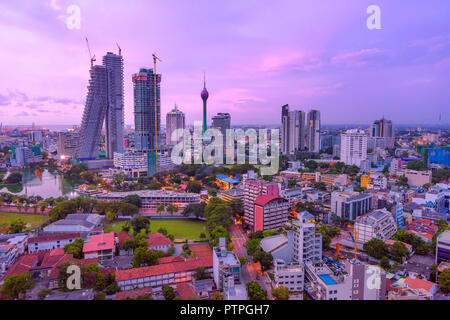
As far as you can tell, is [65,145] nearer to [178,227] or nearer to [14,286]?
[178,227]

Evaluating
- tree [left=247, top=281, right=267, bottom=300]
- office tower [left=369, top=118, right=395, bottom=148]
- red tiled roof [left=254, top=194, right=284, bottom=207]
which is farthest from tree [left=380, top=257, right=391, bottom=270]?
office tower [left=369, top=118, right=395, bottom=148]

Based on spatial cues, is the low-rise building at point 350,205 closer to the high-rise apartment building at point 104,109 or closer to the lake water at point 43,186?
the lake water at point 43,186

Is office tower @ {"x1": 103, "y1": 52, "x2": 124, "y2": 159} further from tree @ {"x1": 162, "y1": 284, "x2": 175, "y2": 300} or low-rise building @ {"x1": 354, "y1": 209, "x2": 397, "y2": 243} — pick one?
tree @ {"x1": 162, "y1": 284, "x2": 175, "y2": 300}

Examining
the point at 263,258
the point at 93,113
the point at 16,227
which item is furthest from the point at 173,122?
the point at 263,258

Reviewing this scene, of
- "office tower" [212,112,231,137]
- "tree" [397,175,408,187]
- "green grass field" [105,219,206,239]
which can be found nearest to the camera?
"green grass field" [105,219,206,239]
